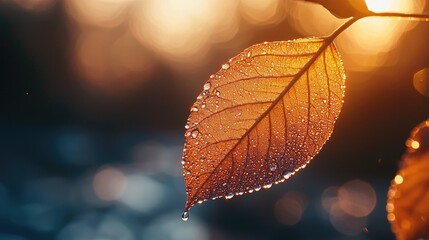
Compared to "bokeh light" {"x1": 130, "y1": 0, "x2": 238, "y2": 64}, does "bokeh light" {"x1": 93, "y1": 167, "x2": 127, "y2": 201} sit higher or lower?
lower

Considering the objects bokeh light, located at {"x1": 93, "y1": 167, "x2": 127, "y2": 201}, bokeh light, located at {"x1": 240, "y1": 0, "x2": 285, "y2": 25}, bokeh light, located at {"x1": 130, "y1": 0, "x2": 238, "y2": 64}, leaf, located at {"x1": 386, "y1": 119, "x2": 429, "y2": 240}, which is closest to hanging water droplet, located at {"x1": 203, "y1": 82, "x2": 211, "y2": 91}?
leaf, located at {"x1": 386, "y1": 119, "x2": 429, "y2": 240}

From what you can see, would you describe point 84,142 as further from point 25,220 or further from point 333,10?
point 333,10

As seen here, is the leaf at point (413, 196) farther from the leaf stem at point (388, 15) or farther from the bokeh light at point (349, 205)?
the bokeh light at point (349, 205)

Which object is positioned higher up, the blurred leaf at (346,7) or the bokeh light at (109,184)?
the blurred leaf at (346,7)

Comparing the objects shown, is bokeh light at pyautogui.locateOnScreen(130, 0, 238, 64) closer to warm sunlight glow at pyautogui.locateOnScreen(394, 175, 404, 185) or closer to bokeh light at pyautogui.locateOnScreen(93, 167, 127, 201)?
bokeh light at pyautogui.locateOnScreen(93, 167, 127, 201)

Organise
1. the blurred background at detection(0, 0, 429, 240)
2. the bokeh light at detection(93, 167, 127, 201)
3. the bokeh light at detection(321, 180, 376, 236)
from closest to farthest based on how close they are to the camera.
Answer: the blurred background at detection(0, 0, 429, 240)
the bokeh light at detection(321, 180, 376, 236)
the bokeh light at detection(93, 167, 127, 201)

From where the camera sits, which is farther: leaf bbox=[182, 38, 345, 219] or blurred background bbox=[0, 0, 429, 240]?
blurred background bbox=[0, 0, 429, 240]

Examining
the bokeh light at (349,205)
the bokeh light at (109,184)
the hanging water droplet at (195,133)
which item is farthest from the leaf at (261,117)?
the bokeh light at (109,184)
